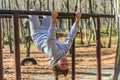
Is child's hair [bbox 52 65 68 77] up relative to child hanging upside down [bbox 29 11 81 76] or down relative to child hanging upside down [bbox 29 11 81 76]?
down

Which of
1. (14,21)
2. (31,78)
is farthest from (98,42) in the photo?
(31,78)

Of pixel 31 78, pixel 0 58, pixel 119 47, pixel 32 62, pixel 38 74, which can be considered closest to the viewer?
pixel 0 58

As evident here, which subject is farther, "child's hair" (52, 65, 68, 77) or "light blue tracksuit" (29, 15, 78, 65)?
"child's hair" (52, 65, 68, 77)

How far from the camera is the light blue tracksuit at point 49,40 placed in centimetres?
397

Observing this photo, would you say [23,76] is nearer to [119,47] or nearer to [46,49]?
[119,47]

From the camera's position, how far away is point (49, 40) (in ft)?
13.0

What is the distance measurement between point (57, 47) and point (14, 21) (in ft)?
2.40

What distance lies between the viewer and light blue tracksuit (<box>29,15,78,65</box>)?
156 inches

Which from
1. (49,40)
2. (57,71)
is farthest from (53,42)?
(57,71)

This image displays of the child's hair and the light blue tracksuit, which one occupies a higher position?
the light blue tracksuit

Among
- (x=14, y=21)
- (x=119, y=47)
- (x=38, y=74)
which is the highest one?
(x=14, y=21)

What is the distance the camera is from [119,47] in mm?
8227

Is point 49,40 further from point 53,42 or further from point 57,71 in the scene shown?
→ point 57,71

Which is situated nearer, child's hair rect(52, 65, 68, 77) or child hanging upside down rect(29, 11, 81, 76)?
child hanging upside down rect(29, 11, 81, 76)
